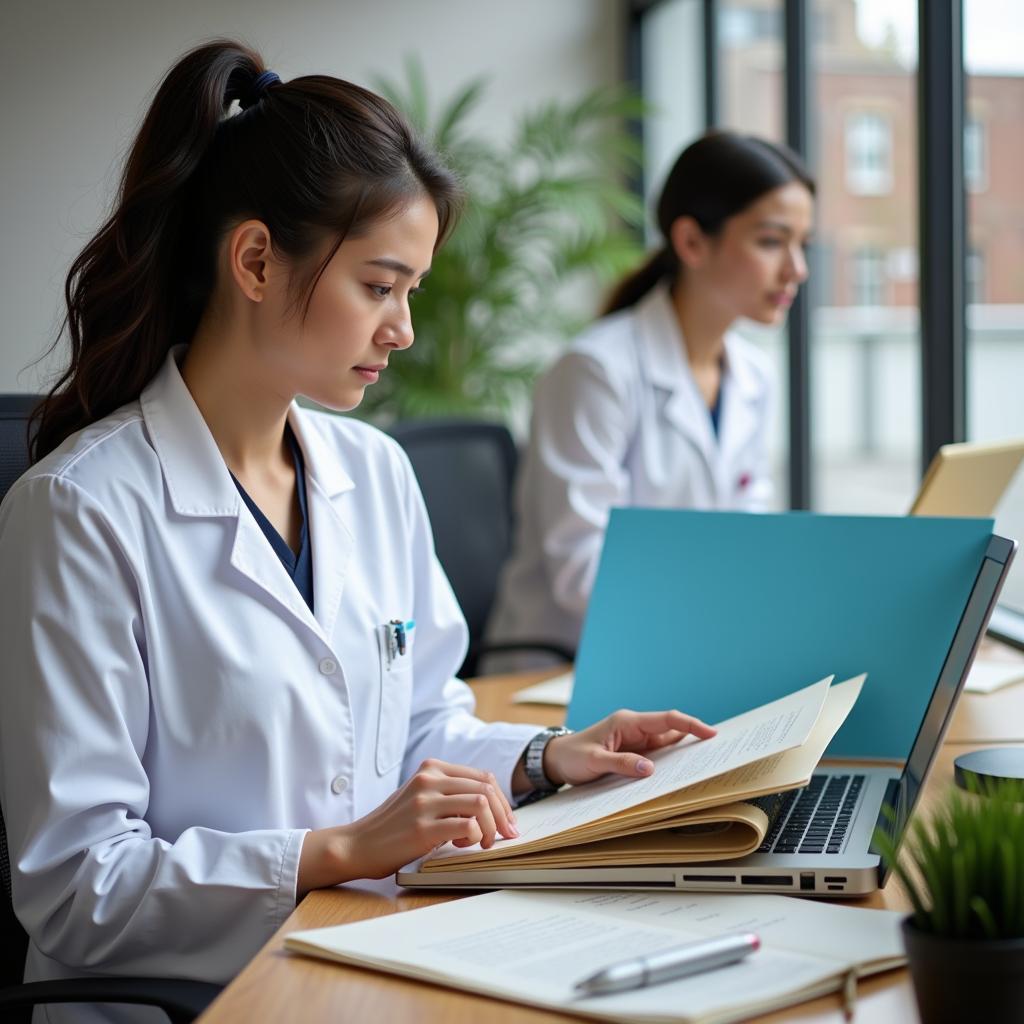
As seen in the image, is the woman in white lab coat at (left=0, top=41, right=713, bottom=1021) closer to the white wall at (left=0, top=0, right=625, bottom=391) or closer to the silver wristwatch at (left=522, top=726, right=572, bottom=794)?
the silver wristwatch at (left=522, top=726, right=572, bottom=794)

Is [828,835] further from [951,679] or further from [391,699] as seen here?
[391,699]

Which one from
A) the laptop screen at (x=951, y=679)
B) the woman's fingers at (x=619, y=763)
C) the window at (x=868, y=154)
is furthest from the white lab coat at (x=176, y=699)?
the window at (x=868, y=154)

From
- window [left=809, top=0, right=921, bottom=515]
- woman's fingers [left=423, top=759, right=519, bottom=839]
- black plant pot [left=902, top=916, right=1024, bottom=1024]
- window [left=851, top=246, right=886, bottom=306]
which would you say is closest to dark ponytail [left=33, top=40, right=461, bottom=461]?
woman's fingers [left=423, top=759, right=519, bottom=839]

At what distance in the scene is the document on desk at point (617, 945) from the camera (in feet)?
2.63

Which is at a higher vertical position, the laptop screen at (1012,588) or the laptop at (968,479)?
the laptop at (968,479)

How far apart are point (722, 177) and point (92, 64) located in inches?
92.1

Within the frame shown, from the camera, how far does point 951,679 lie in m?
1.18

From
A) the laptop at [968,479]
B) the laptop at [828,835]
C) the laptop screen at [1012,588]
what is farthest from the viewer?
the laptop screen at [1012,588]

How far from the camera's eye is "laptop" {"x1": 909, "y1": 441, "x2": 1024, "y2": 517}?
168 centimetres

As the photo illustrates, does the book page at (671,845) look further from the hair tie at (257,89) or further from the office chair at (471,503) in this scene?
the office chair at (471,503)

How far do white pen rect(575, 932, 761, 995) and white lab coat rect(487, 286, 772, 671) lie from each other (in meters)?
1.55

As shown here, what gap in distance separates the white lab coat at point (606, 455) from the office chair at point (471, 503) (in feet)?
0.17

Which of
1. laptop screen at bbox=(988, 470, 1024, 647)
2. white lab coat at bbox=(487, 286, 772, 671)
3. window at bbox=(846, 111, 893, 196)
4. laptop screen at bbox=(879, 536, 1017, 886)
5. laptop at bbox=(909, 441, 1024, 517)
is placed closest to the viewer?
laptop screen at bbox=(879, 536, 1017, 886)

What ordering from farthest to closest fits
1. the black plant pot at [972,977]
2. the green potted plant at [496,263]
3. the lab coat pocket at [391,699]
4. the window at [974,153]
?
the green potted plant at [496,263] → the window at [974,153] → the lab coat pocket at [391,699] → the black plant pot at [972,977]
